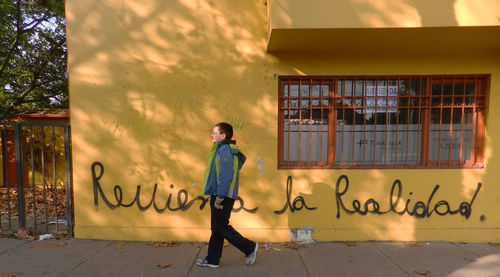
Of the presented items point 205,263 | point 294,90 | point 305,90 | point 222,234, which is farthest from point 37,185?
point 305,90

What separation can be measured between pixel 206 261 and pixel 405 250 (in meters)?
2.71

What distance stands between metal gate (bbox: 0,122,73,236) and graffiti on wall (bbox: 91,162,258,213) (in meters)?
0.44

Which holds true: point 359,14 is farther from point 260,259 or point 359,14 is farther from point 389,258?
point 260,259

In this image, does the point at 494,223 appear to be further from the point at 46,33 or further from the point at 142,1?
the point at 46,33

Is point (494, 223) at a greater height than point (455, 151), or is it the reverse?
point (455, 151)

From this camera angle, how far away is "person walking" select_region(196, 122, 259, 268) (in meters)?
3.01

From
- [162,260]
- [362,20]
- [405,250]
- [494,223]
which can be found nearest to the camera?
[362,20]

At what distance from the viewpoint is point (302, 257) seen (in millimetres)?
3500

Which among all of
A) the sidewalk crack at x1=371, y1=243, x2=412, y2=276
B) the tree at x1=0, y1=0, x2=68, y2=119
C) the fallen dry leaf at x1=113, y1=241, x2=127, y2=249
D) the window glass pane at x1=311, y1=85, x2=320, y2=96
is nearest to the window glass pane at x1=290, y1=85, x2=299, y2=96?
the window glass pane at x1=311, y1=85, x2=320, y2=96

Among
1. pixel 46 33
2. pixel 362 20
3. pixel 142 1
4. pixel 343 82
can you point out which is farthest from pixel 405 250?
pixel 46 33

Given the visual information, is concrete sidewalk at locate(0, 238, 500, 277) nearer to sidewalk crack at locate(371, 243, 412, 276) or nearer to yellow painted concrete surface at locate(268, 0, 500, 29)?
sidewalk crack at locate(371, 243, 412, 276)

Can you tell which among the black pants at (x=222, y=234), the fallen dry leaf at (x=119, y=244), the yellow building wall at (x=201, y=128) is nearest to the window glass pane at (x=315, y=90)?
the yellow building wall at (x=201, y=128)

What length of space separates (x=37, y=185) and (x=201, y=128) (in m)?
6.09

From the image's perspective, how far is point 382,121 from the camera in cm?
404
